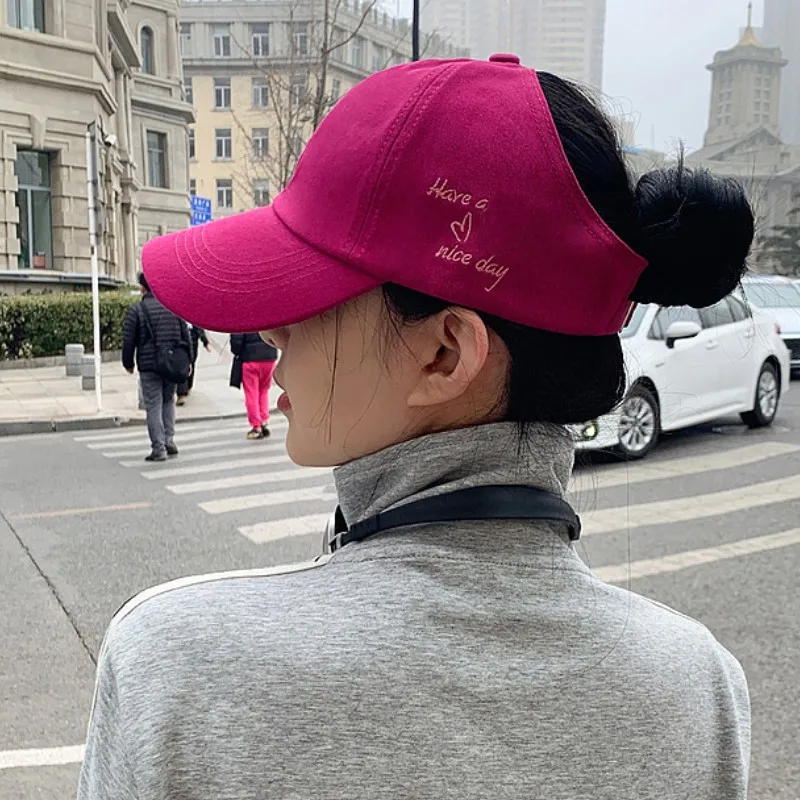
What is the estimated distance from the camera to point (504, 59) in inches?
38.1

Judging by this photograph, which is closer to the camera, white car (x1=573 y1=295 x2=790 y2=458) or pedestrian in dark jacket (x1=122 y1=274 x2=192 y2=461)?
white car (x1=573 y1=295 x2=790 y2=458)

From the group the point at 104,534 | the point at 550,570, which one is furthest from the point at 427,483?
the point at 104,534

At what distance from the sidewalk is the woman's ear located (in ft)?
36.6

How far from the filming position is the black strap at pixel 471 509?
0.82 meters

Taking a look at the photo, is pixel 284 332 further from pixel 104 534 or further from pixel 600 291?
pixel 104 534

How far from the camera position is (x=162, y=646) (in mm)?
739

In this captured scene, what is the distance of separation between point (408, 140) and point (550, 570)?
0.42 m

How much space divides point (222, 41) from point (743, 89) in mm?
65432

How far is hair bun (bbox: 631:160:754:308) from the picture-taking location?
90 centimetres

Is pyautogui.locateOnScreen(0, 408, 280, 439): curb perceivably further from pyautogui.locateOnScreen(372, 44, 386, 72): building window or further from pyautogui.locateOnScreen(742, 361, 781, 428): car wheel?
pyautogui.locateOnScreen(372, 44, 386, 72): building window

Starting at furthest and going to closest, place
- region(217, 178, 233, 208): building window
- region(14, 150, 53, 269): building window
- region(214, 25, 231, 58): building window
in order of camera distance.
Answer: region(217, 178, 233, 208): building window, region(214, 25, 231, 58): building window, region(14, 150, 53, 269): building window

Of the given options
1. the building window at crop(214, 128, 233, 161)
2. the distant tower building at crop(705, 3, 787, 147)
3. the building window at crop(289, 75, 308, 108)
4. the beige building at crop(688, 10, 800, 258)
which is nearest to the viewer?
the beige building at crop(688, 10, 800, 258)

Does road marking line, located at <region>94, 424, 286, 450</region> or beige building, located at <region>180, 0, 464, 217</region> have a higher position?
beige building, located at <region>180, 0, 464, 217</region>

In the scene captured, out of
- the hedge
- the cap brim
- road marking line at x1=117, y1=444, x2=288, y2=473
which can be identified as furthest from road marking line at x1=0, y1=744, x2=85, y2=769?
the hedge
